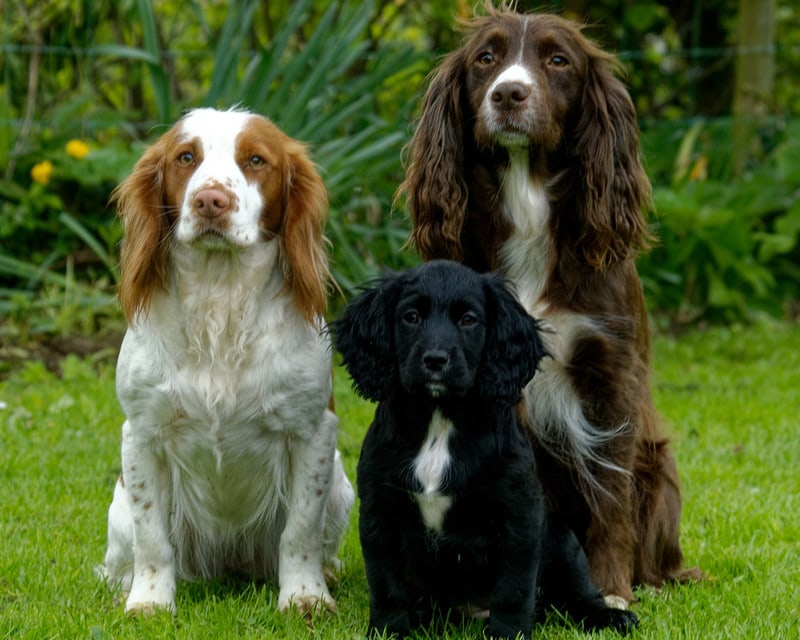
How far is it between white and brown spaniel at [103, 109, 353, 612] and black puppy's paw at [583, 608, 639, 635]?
85 cm

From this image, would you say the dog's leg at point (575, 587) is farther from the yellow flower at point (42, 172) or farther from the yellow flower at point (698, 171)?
the yellow flower at point (698, 171)

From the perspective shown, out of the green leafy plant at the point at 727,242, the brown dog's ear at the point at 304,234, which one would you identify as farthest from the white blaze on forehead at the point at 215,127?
the green leafy plant at the point at 727,242

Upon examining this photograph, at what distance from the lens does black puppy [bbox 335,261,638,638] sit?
3396mm

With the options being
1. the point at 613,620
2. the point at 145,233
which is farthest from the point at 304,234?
the point at 613,620

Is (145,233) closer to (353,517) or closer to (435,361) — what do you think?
(435,361)

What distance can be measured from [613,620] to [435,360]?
101cm

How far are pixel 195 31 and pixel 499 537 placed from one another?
357 inches

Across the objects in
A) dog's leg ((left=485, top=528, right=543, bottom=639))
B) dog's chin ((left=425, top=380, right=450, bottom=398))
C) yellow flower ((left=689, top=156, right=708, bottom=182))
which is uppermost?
yellow flower ((left=689, top=156, right=708, bottom=182))

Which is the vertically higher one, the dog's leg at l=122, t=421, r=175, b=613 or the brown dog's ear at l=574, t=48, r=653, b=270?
the brown dog's ear at l=574, t=48, r=653, b=270

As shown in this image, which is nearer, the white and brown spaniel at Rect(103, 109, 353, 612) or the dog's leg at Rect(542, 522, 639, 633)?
the dog's leg at Rect(542, 522, 639, 633)

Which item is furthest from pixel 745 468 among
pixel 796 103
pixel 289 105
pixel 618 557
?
pixel 796 103

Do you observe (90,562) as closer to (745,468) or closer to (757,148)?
(745,468)

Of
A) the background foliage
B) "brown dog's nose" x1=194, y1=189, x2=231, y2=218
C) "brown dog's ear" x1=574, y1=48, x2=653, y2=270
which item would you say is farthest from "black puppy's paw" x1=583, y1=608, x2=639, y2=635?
the background foliage

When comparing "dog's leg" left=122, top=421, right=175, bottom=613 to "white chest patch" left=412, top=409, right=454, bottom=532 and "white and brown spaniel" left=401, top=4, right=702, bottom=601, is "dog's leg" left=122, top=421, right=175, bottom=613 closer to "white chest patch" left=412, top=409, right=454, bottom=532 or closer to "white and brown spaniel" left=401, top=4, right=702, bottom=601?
"white chest patch" left=412, top=409, right=454, bottom=532
